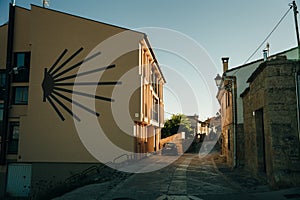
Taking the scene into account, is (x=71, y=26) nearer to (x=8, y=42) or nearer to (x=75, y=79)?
(x=75, y=79)

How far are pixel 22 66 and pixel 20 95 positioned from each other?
2.05 m

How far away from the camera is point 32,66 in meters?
19.0

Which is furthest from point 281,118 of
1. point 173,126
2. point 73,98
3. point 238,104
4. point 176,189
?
point 173,126

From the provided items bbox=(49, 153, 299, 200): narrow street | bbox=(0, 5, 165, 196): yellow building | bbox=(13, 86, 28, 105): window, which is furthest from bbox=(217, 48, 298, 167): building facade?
bbox=(13, 86, 28, 105): window

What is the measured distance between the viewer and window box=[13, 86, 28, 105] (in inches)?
791

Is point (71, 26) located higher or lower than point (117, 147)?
higher

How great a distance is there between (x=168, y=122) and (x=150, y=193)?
30.4 meters

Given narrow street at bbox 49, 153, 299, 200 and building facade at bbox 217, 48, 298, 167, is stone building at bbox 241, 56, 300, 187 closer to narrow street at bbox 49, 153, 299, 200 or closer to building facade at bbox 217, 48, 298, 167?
narrow street at bbox 49, 153, 299, 200

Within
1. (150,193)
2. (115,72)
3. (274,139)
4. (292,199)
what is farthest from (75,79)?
(292,199)

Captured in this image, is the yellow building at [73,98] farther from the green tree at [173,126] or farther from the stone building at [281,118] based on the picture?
the green tree at [173,126]

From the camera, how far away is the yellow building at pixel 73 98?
1755cm

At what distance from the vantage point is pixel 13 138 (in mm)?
19781

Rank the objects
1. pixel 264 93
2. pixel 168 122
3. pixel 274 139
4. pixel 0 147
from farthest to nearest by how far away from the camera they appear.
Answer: pixel 168 122 → pixel 0 147 → pixel 264 93 → pixel 274 139

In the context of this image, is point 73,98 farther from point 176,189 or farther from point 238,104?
point 176,189
